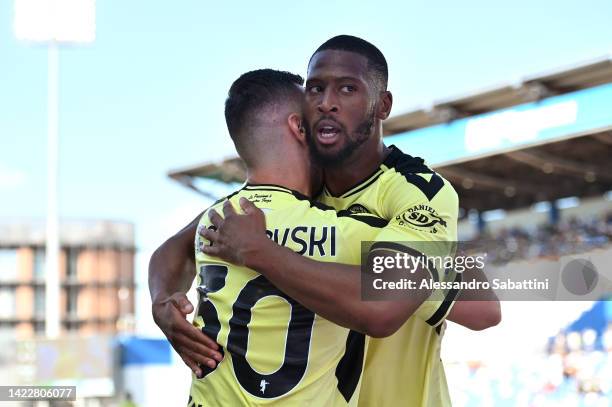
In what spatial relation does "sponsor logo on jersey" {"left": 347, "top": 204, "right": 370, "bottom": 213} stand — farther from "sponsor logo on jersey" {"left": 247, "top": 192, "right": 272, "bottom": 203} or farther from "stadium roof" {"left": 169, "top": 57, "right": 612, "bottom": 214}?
"stadium roof" {"left": 169, "top": 57, "right": 612, "bottom": 214}

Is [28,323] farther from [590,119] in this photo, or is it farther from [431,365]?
[431,365]

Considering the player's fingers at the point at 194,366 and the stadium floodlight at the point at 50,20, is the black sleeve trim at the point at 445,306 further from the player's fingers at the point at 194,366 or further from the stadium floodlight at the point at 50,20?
the stadium floodlight at the point at 50,20

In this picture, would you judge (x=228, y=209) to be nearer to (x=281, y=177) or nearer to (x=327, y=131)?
(x=281, y=177)

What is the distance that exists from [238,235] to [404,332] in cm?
82

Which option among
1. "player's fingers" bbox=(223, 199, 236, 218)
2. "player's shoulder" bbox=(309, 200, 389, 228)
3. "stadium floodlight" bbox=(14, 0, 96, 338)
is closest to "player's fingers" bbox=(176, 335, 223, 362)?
"player's fingers" bbox=(223, 199, 236, 218)

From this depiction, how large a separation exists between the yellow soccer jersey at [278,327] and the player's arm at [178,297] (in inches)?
1.7

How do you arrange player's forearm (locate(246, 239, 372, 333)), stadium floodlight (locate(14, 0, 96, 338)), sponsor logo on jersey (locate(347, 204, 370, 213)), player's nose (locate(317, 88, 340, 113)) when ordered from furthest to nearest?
stadium floodlight (locate(14, 0, 96, 338)), sponsor logo on jersey (locate(347, 204, 370, 213)), player's nose (locate(317, 88, 340, 113)), player's forearm (locate(246, 239, 372, 333))

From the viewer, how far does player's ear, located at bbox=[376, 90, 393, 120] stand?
306cm

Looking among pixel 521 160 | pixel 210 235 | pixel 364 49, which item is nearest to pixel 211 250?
pixel 210 235

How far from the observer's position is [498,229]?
23438 millimetres

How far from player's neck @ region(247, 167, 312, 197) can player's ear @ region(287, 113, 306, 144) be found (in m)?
0.12

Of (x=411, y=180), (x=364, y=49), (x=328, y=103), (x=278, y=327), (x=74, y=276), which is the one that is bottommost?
(x=74, y=276)

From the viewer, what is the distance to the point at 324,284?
8.12ft

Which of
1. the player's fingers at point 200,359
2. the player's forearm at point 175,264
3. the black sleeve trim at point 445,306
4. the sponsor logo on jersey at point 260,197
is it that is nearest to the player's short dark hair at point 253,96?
the sponsor logo on jersey at point 260,197
